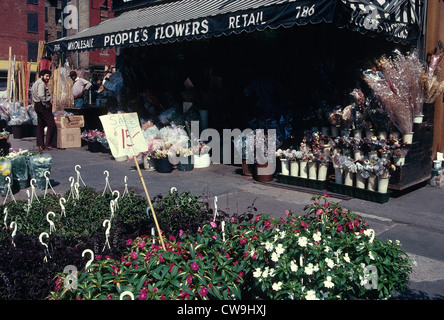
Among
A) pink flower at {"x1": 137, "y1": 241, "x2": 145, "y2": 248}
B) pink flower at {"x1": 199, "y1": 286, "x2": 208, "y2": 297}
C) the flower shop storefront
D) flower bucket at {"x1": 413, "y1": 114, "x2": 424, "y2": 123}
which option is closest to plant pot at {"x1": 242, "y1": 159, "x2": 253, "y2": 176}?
the flower shop storefront

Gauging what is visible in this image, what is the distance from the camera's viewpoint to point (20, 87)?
62.3 feet

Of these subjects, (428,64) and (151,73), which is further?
(151,73)

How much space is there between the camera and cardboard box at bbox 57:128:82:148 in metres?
13.0

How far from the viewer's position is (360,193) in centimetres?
741

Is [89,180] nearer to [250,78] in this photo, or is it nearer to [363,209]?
[250,78]

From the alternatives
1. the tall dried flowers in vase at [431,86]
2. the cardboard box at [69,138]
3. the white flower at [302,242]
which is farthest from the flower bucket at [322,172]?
the cardboard box at [69,138]

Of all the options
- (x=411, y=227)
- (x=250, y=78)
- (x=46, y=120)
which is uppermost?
(x=250, y=78)

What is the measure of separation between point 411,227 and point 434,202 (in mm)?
1697

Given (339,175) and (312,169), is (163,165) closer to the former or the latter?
(312,169)

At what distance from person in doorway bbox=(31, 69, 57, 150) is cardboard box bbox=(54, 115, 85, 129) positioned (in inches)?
13.3

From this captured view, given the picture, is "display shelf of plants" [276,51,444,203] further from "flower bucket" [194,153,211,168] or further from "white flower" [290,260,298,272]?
"white flower" [290,260,298,272]

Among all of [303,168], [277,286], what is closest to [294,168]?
[303,168]

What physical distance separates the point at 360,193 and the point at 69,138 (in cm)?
904
